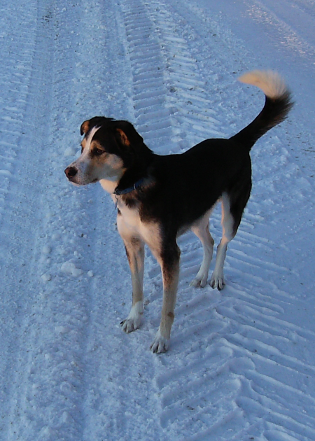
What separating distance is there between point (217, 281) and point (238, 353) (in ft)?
2.55

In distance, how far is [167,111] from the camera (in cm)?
616

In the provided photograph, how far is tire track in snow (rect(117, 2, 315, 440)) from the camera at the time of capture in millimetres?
2818

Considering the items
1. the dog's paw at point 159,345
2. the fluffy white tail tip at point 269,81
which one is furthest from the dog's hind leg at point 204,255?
the fluffy white tail tip at point 269,81

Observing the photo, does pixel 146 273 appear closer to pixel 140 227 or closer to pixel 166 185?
pixel 140 227

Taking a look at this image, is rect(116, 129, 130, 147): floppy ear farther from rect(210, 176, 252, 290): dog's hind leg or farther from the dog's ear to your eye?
rect(210, 176, 252, 290): dog's hind leg

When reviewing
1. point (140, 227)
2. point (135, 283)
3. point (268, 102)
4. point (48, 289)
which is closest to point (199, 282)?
point (135, 283)

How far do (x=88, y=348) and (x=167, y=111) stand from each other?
12.6 ft

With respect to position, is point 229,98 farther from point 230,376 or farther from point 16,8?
point 16,8

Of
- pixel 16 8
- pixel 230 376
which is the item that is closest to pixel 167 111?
pixel 230 376

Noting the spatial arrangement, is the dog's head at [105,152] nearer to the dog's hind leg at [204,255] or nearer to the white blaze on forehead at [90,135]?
the white blaze on forehead at [90,135]

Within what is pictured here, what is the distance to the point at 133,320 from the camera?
3.53 m

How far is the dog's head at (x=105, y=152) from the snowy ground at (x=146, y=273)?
126 centimetres

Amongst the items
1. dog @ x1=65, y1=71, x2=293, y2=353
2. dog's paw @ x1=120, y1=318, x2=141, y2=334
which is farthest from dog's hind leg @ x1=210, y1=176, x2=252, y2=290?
dog's paw @ x1=120, y1=318, x2=141, y2=334

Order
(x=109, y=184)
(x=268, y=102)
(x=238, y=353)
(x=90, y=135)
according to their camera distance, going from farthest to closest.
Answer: (x=268, y=102), (x=238, y=353), (x=109, y=184), (x=90, y=135)
